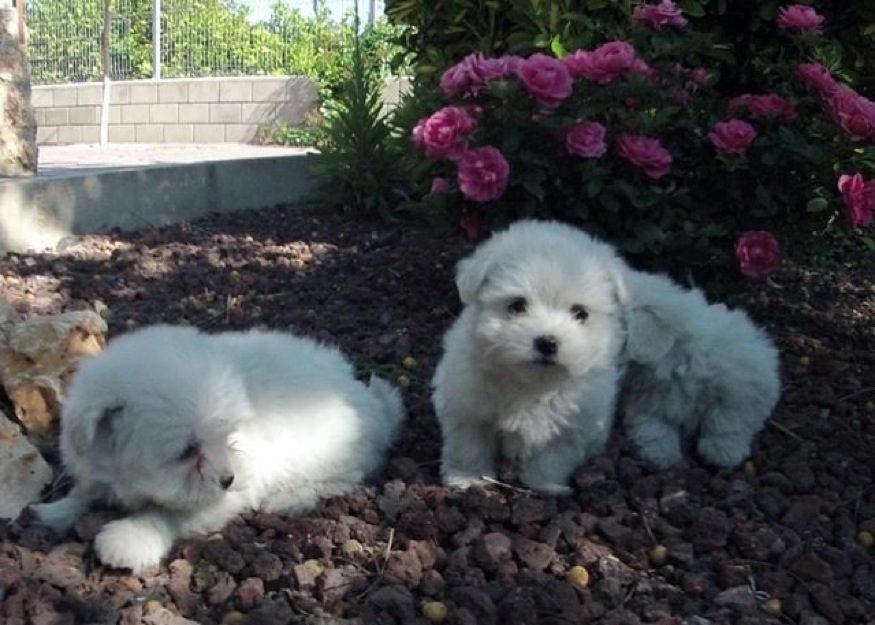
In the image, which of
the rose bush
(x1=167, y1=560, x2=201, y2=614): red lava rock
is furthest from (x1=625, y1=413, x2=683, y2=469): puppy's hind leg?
(x1=167, y1=560, x2=201, y2=614): red lava rock

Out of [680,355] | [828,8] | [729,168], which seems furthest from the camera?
[828,8]

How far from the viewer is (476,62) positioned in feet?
16.6

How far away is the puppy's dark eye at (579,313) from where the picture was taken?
3570 millimetres

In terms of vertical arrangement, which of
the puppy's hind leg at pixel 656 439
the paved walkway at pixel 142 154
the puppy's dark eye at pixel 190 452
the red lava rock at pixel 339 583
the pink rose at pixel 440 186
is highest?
the paved walkway at pixel 142 154

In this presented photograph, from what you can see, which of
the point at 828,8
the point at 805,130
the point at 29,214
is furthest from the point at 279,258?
the point at 828,8

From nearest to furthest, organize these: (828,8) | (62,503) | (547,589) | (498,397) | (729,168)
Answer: (547,589) < (62,503) < (498,397) < (729,168) < (828,8)

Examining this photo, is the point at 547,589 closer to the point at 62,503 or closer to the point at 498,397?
the point at 498,397

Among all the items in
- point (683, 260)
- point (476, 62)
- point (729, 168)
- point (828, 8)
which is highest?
point (828, 8)

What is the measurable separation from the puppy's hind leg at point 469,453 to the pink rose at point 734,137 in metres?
2.05

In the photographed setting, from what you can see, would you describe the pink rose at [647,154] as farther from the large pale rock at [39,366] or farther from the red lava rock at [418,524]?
the large pale rock at [39,366]

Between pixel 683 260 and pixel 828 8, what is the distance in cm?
201

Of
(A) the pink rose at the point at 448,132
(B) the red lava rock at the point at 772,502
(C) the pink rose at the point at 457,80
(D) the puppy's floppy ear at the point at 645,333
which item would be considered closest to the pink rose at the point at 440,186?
(A) the pink rose at the point at 448,132

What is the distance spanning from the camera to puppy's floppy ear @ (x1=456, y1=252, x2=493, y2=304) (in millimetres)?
3623

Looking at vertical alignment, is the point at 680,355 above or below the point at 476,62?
below
